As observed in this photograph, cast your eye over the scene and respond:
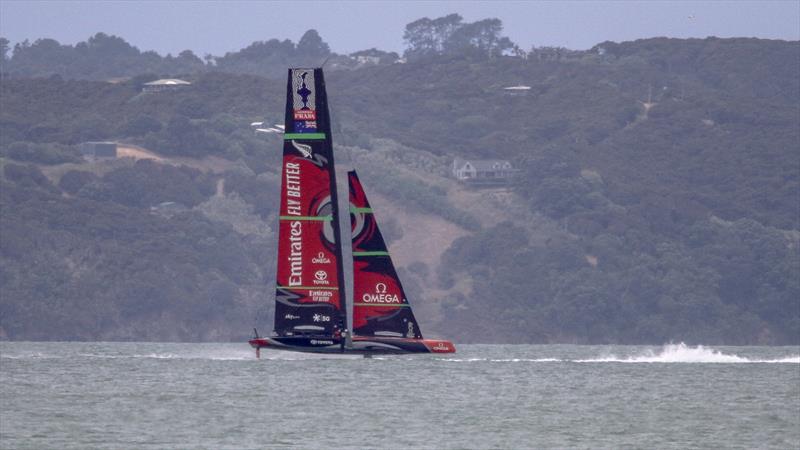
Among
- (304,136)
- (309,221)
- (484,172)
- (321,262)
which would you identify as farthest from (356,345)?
(484,172)

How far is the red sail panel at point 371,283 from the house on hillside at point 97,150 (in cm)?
12147

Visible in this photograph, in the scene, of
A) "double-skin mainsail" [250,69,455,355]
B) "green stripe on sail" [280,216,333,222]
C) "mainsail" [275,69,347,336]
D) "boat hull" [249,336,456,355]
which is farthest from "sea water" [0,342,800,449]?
"green stripe on sail" [280,216,333,222]

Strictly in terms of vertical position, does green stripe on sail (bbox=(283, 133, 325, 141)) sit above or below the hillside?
above

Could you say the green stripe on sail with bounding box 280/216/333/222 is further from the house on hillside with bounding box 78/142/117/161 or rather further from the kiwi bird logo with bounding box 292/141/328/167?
the house on hillside with bounding box 78/142/117/161

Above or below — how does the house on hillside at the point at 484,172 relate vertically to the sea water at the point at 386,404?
above

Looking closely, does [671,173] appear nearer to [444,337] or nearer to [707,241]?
[707,241]

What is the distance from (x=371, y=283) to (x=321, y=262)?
1988mm

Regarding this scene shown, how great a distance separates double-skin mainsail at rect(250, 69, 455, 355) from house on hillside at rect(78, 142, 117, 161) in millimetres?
121637

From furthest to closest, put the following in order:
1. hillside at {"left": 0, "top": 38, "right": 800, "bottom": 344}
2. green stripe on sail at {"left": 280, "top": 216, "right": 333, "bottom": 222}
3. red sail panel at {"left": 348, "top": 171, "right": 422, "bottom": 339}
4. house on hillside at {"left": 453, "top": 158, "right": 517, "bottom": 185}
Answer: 1. house on hillside at {"left": 453, "top": 158, "right": 517, "bottom": 185}
2. hillside at {"left": 0, "top": 38, "right": 800, "bottom": 344}
3. red sail panel at {"left": 348, "top": 171, "right": 422, "bottom": 339}
4. green stripe on sail at {"left": 280, "top": 216, "right": 333, "bottom": 222}

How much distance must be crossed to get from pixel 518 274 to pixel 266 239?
2221 cm

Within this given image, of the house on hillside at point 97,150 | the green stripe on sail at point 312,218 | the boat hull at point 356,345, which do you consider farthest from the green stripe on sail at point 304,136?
the house on hillside at point 97,150

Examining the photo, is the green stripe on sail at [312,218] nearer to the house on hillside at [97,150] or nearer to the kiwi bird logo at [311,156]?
the kiwi bird logo at [311,156]

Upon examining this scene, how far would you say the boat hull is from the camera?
58.9 m

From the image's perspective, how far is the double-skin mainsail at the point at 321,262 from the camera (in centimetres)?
5838
